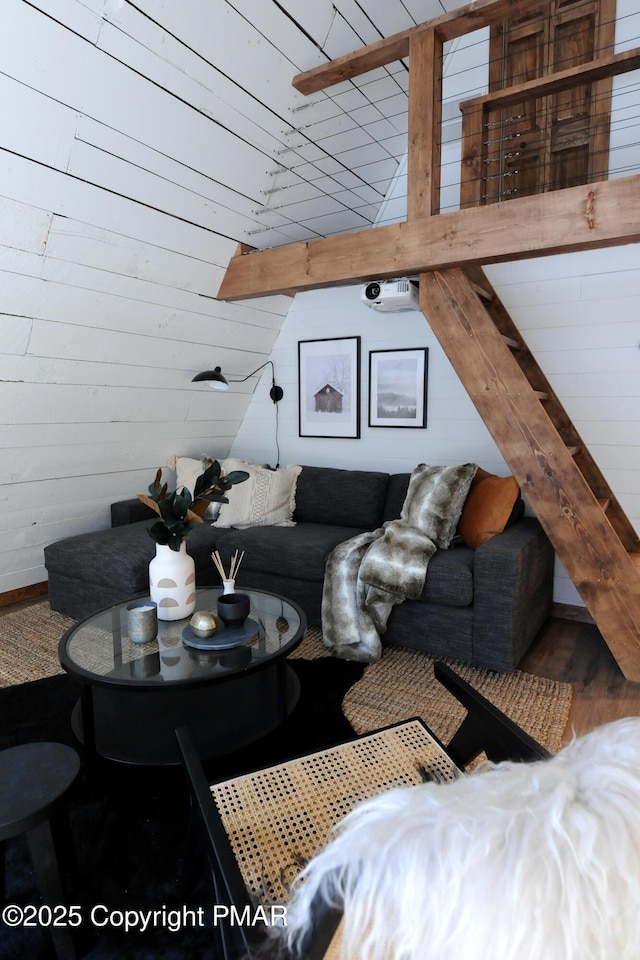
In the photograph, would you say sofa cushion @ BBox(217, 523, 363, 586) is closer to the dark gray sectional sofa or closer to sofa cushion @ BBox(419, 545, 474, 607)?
the dark gray sectional sofa

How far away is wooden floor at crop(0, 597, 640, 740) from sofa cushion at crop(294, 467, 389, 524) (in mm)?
1161

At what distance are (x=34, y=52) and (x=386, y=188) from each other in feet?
7.63

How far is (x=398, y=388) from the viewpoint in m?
3.74

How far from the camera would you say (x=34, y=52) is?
1.90 metres

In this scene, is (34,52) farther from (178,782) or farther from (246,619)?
(178,782)

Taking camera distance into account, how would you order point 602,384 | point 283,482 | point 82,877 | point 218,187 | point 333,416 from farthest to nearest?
point 333,416 < point 283,482 < point 602,384 < point 218,187 < point 82,877

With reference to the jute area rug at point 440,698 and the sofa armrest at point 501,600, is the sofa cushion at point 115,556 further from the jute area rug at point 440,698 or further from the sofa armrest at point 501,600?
the sofa armrest at point 501,600

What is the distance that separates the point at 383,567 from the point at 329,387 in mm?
1721

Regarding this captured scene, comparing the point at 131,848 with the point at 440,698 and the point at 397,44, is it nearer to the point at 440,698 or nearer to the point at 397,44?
the point at 440,698

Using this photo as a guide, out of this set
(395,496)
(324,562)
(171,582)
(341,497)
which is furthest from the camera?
(341,497)

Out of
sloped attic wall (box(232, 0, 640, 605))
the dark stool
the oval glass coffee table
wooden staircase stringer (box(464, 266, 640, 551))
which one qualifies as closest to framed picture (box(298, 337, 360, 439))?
sloped attic wall (box(232, 0, 640, 605))

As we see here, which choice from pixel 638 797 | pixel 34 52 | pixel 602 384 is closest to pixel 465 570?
pixel 602 384

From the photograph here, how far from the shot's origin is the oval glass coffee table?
1.78 metres

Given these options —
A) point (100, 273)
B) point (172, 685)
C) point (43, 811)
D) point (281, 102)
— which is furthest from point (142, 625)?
point (281, 102)
